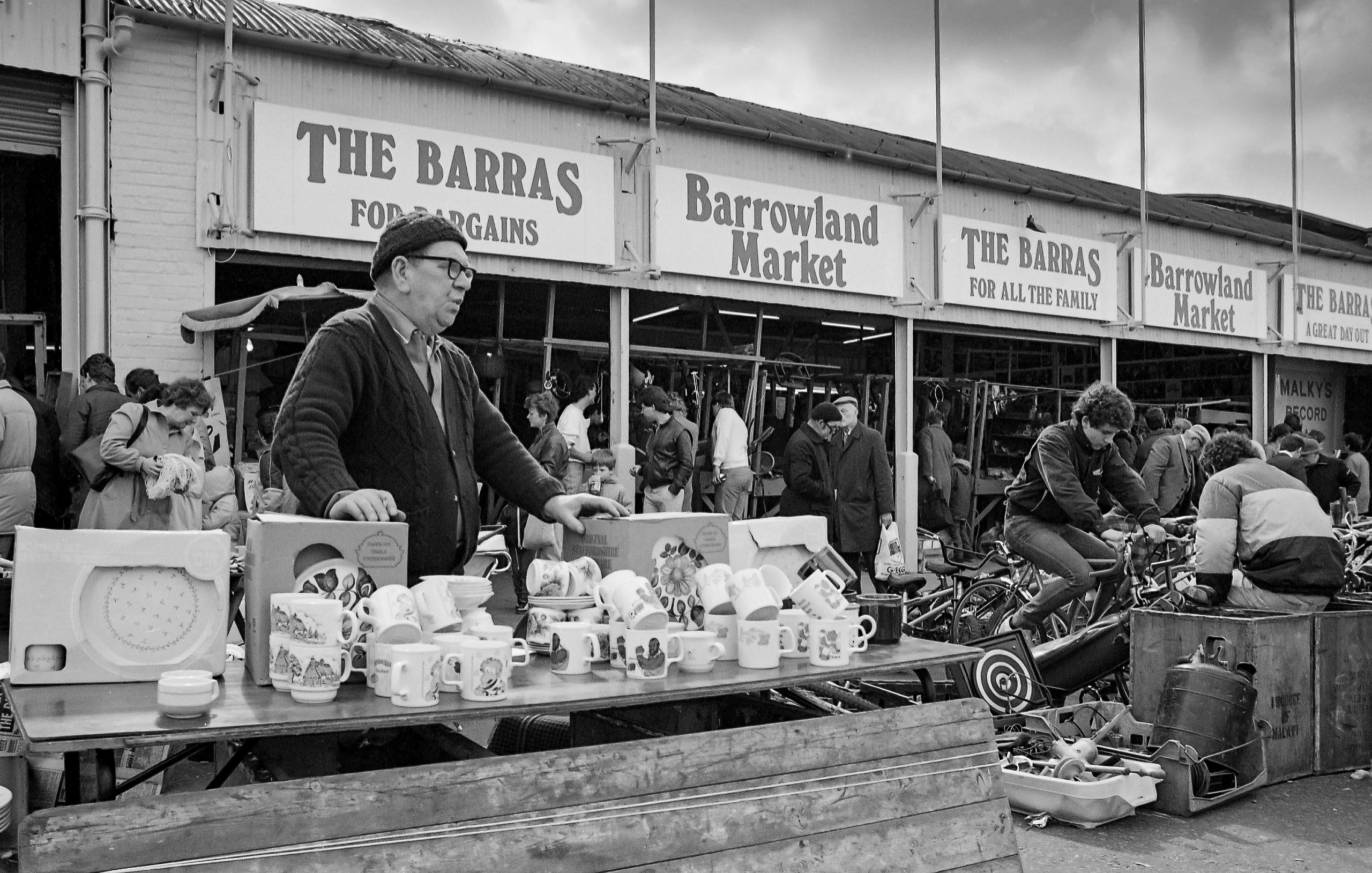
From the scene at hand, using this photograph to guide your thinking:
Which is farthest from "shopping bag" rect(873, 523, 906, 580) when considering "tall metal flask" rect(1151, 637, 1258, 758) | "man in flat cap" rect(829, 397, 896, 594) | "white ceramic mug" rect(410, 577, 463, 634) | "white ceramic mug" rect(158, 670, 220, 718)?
"white ceramic mug" rect(158, 670, 220, 718)

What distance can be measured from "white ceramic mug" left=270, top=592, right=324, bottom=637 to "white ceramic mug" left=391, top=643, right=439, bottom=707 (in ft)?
0.66

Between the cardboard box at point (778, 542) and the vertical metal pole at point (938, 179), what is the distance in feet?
30.8

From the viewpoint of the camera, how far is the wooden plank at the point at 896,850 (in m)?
2.22

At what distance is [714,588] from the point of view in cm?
267

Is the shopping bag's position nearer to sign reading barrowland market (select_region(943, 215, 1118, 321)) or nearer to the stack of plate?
sign reading barrowland market (select_region(943, 215, 1118, 321))

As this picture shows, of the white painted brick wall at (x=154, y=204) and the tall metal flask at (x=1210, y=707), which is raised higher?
the white painted brick wall at (x=154, y=204)

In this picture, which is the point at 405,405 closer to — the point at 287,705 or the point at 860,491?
the point at 287,705

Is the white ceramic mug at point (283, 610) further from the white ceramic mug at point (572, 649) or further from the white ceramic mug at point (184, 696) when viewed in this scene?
the white ceramic mug at point (572, 649)

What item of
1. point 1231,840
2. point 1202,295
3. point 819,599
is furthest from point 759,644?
point 1202,295

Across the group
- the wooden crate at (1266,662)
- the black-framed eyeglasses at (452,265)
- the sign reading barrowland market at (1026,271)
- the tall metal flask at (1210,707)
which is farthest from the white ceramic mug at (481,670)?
the sign reading barrowland market at (1026,271)

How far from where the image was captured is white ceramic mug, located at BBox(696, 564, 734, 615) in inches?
104

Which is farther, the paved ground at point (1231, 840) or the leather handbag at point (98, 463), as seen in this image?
the leather handbag at point (98, 463)

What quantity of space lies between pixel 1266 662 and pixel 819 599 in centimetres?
335

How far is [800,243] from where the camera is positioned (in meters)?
11.2
